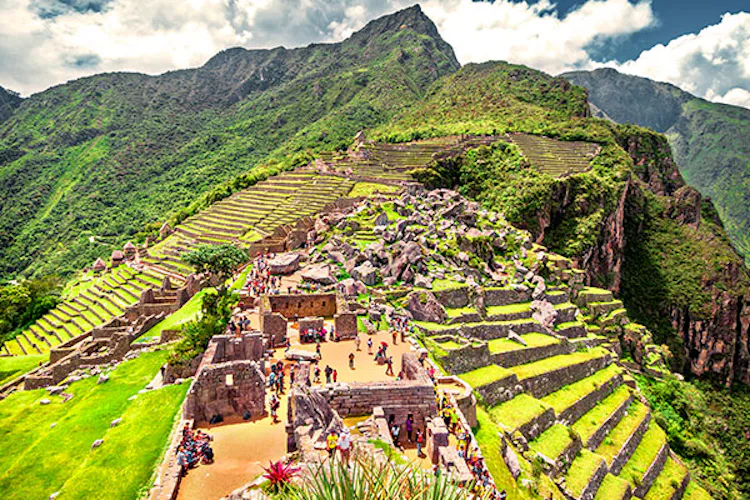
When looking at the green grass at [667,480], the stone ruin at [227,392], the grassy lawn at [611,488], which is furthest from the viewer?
the green grass at [667,480]

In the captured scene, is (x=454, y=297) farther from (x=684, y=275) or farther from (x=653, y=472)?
(x=684, y=275)

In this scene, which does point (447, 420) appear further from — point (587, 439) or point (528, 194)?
point (528, 194)

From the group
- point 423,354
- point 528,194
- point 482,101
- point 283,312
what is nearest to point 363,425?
point 423,354

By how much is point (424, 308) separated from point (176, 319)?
49.2ft

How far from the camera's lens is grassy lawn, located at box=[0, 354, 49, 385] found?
2562cm

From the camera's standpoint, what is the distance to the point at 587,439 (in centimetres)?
2020

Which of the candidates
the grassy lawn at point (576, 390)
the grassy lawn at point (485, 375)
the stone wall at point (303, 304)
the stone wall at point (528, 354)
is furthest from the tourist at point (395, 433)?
the grassy lawn at point (576, 390)

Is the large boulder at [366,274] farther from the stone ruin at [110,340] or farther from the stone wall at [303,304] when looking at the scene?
the stone ruin at [110,340]

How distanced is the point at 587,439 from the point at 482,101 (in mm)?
82794

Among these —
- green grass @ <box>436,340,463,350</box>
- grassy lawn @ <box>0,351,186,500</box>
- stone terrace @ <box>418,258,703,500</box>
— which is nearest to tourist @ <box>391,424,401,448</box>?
grassy lawn @ <box>0,351,186,500</box>

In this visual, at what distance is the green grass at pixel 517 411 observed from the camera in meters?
17.5

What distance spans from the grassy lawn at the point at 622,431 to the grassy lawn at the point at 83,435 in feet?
62.4

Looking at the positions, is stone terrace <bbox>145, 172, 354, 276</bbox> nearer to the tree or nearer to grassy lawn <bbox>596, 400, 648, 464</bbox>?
the tree

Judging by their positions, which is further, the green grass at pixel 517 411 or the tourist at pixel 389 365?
the green grass at pixel 517 411
